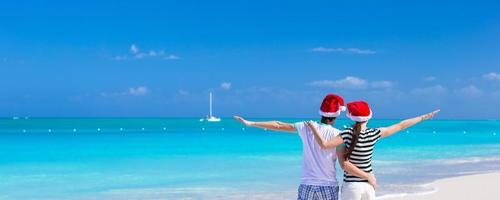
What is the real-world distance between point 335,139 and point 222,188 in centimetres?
900

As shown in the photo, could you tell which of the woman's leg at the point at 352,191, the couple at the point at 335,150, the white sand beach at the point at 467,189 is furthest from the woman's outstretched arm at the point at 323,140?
the white sand beach at the point at 467,189

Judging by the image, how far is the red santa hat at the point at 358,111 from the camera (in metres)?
4.20

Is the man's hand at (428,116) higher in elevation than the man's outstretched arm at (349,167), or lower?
higher

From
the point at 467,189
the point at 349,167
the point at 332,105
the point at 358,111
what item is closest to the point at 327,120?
the point at 332,105

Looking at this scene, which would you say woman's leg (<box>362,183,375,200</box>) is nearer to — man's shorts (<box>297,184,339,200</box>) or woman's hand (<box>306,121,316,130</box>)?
man's shorts (<box>297,184,339,200</box>)

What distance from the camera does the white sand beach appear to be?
33.2 ft

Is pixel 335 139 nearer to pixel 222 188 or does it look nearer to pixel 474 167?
pixel 222 188

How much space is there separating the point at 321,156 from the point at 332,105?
0.37 meters

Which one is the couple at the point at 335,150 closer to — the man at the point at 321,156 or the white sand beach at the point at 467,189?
the man at the point at 321,156

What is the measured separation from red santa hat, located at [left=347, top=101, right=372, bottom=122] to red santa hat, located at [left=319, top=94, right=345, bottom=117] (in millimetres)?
64

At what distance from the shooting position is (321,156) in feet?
14.3

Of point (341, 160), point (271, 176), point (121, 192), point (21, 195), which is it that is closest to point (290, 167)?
point (271, 176)

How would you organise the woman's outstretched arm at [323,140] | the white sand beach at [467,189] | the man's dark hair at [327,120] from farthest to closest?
the white sand beach at [467,189] → the man's dark hair at [327,120] → the woman's outstretched arm at [323,140]

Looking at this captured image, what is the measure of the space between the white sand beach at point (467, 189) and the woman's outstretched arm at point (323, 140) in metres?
A: 6.33
